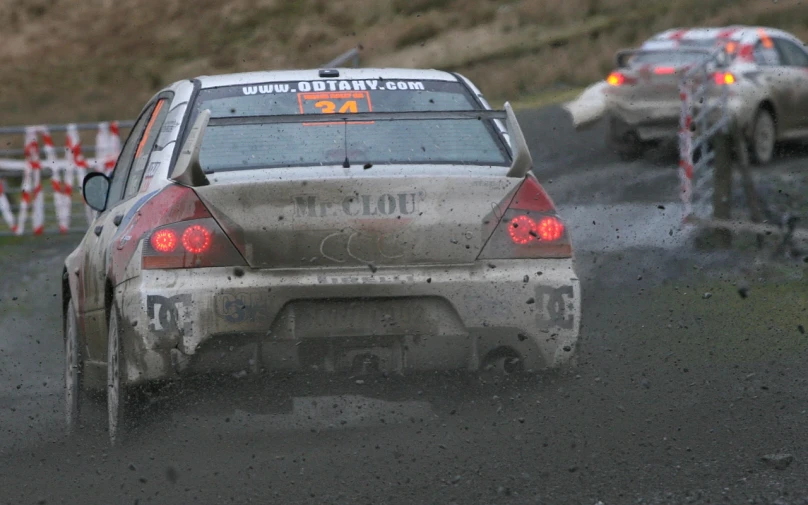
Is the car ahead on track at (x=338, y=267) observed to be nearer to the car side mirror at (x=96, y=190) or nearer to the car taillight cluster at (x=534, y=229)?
the car taillight cluster at (x=534, y=229)

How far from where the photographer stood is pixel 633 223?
536 inches

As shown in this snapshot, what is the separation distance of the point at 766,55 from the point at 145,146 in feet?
41.7

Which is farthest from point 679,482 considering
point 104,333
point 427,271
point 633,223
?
point 633,223

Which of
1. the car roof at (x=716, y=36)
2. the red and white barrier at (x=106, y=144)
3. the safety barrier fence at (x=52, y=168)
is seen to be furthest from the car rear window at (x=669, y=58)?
the red and white barrier at (x=106, y=144)

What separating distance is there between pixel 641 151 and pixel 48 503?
1422cm

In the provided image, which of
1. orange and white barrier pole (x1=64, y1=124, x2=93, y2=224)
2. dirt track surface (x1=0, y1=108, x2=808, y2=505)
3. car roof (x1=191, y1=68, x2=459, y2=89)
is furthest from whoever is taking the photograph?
orange and white barrier pole (x1=64, y1=124, x2=93, y2=224)

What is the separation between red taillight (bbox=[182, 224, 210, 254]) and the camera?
5340mm

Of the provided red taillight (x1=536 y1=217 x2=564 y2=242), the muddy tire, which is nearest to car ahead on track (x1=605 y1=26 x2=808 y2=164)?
red taillight (x1=536 y1=217 x2=564 y2=242)

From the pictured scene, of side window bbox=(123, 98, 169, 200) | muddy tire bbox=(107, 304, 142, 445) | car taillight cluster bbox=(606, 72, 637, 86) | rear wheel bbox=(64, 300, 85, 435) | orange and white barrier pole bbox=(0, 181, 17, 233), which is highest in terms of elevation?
side window bbox=(123, 98, 169, 200)

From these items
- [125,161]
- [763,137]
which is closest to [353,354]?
[125,161]

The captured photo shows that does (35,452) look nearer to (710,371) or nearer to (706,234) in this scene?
(710,371)

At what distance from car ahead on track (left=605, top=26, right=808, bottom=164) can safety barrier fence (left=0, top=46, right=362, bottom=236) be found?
355 centimetres

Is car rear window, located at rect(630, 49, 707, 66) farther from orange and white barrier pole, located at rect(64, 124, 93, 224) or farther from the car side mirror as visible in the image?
the car side mirror

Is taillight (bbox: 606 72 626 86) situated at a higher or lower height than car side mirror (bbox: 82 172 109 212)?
lower
